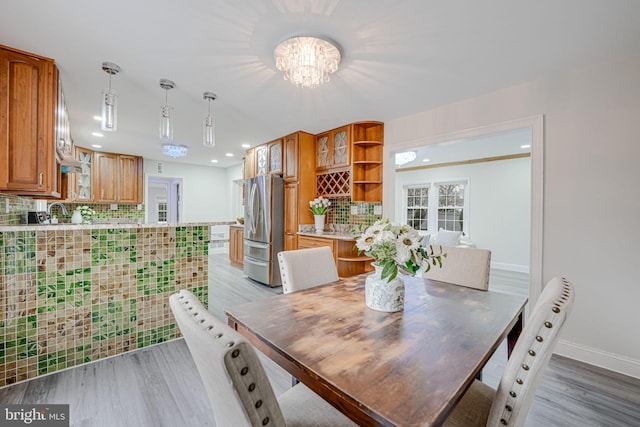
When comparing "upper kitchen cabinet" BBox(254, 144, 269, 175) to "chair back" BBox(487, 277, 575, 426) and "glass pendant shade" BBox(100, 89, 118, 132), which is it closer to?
"glass pendant shade" BBox(100, 89, 118, 132)

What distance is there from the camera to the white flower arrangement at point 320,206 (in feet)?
13.7

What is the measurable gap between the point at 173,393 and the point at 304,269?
117 centimetres

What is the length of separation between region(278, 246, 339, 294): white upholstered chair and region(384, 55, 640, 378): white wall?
196cm

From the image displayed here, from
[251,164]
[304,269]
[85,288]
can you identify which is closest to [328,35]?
[304,269]

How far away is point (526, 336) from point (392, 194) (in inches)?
117

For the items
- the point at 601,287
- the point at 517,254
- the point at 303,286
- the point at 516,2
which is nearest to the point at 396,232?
the point at 303,286

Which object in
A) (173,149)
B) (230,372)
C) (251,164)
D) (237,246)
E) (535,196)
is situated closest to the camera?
(230,372)

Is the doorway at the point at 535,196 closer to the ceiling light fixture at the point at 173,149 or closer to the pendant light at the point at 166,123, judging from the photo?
the pendant light at the point at 166,123

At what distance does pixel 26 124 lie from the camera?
192 centimetres

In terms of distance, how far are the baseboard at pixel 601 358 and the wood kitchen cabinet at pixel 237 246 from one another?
4736mm

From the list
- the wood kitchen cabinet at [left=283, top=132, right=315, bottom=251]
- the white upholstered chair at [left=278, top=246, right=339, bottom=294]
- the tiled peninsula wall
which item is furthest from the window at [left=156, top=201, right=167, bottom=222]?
the white upholstered chair at [left=278, top=246, right=339, bottom=294]

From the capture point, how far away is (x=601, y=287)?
2123 millimetres

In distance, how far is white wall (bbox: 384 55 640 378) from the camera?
79.4 inches

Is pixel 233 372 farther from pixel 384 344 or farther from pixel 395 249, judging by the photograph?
pixel 395 249
